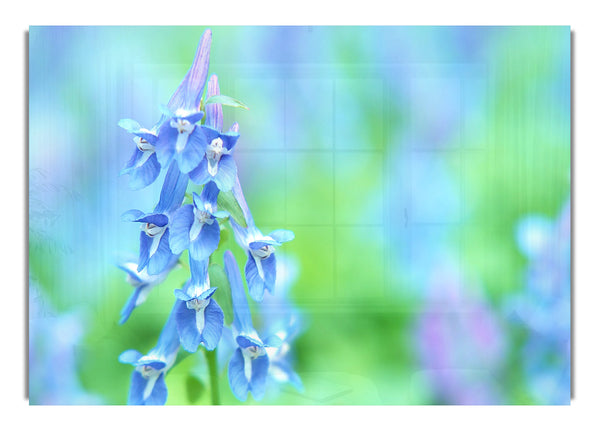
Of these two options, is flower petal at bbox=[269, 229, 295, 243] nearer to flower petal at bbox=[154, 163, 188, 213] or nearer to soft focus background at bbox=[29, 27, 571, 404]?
flower petal at bbox=[154, 163, 188, 213]

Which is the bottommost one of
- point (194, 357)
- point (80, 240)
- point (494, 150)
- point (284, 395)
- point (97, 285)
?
point (284, 395)

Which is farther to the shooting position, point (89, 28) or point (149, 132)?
point (89, 28)

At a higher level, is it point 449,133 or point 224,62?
point 224,62

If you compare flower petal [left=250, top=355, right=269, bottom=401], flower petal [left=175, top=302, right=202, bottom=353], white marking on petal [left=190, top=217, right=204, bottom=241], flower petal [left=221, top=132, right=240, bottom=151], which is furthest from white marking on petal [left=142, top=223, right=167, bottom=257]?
flower petal [left=250, top=355, right=269, bottom=401]

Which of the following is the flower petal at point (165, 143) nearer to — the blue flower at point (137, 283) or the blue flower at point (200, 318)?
the blue flower at point (200, 318)

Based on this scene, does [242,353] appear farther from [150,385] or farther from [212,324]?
[150,385]

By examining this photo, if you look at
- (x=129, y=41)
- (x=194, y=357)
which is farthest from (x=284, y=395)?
(x=129, y=41)

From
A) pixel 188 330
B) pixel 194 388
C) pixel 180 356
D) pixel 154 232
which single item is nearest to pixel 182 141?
pixel 154 232

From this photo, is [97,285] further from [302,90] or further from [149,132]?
[302,90]
